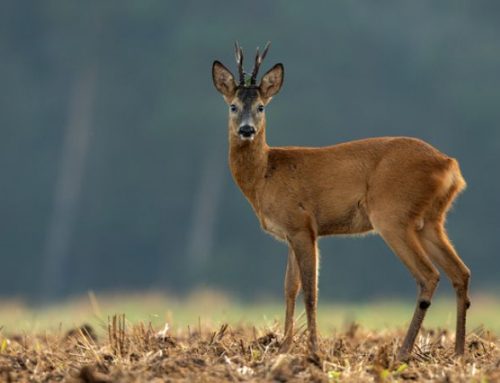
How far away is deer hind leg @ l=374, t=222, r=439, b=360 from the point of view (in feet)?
32.6

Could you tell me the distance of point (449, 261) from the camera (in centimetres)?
1021

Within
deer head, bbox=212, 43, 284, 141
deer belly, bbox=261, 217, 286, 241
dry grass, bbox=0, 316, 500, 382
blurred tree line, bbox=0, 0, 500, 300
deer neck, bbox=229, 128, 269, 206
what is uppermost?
blurred tree line, bbox=0, 0, 500, 300

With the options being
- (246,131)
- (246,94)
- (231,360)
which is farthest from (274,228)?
(231,360)

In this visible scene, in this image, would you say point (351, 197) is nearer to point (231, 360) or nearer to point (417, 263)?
point (417, 263)

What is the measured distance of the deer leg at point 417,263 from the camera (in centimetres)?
991

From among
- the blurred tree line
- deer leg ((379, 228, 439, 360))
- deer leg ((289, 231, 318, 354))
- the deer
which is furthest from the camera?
the blurred tree line

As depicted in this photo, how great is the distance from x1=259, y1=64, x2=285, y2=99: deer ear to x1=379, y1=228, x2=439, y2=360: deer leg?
200 centimetres

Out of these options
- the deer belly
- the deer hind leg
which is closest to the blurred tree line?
the deer belly

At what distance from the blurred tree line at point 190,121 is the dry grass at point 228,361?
2974cm

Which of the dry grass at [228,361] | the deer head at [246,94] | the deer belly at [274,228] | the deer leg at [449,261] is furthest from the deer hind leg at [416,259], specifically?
the deer head at [246,94]

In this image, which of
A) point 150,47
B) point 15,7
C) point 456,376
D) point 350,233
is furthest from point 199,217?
point 456,376

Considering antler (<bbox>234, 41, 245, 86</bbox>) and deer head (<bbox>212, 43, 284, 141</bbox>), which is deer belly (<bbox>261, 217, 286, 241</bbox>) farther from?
antler (<bbox>234, 41, 245, 86</bbox>)

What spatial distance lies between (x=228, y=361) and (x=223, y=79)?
3767 millimetres

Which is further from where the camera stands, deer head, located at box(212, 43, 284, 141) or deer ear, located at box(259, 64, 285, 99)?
deer ear, located at box(259, 64, 285, 99)
